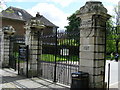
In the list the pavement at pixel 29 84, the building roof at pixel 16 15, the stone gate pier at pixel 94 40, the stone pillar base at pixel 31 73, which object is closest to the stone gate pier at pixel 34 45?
the stone pillar base at pixel 31 73

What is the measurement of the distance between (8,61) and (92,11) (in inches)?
390

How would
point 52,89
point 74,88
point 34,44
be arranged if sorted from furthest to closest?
point 34,44 < point 52,89 < point 74,88

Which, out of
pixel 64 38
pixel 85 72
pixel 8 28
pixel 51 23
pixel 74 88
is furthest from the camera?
pixel 51 23

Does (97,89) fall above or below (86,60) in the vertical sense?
below

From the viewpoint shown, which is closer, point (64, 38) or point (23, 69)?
point (64, 38)

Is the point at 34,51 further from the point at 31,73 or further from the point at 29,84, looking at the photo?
the point at 29,84

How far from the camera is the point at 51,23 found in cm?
3844

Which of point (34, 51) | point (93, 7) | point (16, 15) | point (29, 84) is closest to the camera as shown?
point (93, 7)

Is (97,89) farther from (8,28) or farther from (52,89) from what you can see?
(8,28)

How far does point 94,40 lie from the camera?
5.84m

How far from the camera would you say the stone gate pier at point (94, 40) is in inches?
229

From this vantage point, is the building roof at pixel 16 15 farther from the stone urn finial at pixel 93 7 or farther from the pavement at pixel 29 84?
the stone urn finial at pixel 93 7

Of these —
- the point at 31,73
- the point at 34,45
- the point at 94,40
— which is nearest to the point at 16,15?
the point at 34,45

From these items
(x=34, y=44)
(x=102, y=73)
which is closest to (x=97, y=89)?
(x=102, y=73)
